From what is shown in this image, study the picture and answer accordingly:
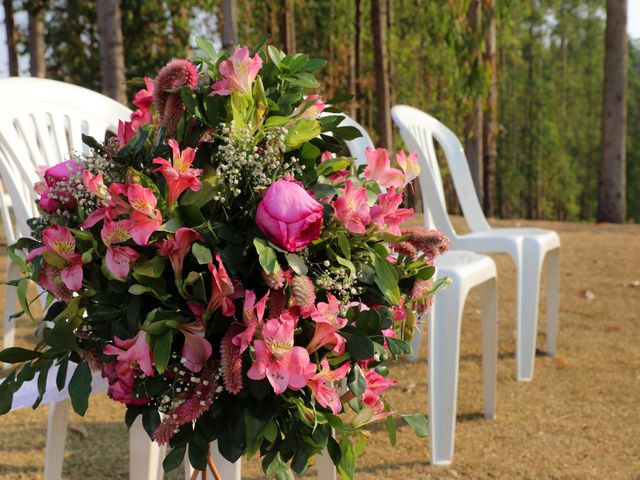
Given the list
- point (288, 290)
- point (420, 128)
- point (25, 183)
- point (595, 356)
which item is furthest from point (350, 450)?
point (595, 356)

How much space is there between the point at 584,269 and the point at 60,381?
555 cm

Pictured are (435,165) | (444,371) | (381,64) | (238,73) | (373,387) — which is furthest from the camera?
(381,64)

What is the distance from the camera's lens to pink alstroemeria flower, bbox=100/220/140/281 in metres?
1.04

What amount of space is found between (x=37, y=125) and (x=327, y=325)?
1494 millimetres

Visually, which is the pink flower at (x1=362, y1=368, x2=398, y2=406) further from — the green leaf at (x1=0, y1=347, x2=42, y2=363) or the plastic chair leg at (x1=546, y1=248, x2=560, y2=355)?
the plastic chair leg at (x1=546, y1=248, x2=560, y2=355)

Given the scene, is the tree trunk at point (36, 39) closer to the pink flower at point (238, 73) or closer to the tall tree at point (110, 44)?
the tall tree at point (110, 44)

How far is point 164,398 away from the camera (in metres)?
1.07

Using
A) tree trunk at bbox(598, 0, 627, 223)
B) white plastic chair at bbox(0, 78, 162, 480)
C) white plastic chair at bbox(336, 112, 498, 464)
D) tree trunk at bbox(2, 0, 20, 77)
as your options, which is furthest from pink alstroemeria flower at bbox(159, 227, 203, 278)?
tree trunk at bbox(2, 0, 20, 77)

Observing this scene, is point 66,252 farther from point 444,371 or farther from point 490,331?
point 490,331

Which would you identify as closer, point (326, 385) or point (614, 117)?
point (326, 385)

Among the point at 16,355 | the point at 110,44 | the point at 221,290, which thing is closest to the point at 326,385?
the point at 221,290

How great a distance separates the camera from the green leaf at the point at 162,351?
3.30 ft

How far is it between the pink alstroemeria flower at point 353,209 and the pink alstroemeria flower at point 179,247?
19 centimetres

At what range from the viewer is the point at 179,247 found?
41.1 inches
